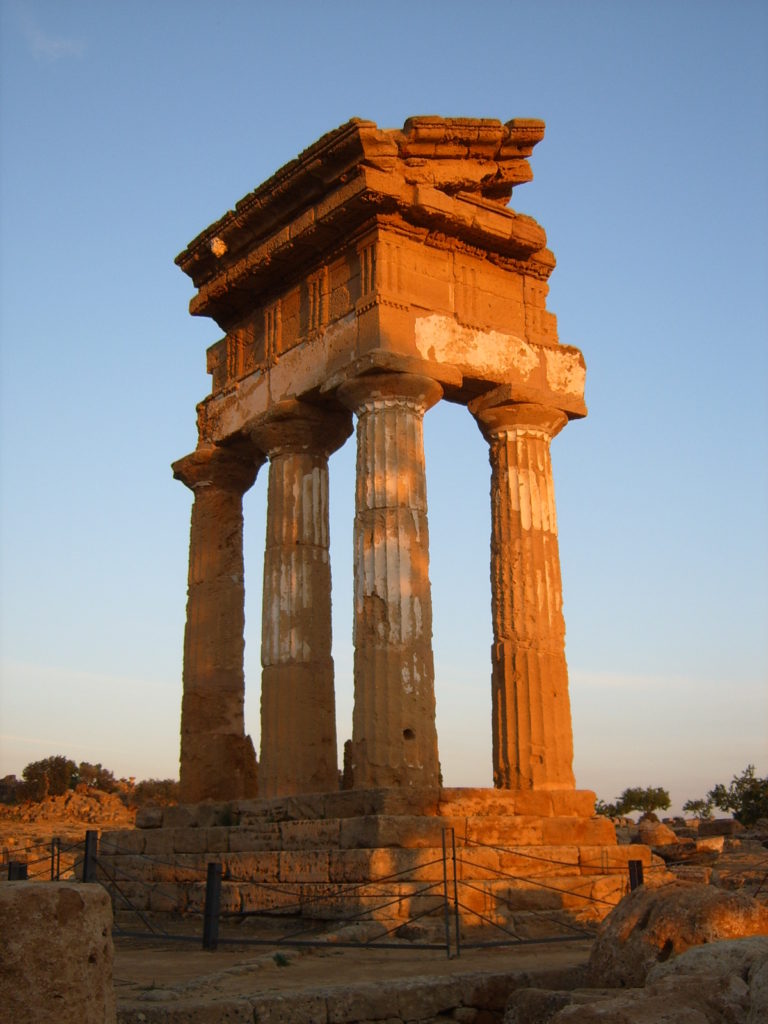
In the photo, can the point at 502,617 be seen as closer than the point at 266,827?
No

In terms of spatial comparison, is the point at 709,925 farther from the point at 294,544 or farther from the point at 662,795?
the point at 662,795

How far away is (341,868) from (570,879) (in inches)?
105

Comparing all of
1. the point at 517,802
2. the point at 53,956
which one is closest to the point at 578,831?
the point at 517,802

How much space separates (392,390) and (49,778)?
26.7 metres

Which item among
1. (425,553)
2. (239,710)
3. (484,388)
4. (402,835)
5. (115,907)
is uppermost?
(484,388)

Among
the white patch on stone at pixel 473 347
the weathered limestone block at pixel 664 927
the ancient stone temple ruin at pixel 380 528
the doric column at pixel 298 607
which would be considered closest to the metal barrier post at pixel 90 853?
the ancient stone temple ruin at pixel 380 528

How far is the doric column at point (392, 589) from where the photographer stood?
1411 centimetres

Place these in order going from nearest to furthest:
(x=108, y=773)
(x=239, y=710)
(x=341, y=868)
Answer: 1. (x=341, y=868)
2. (x=239, y=710)
3. (x=108, y=773)

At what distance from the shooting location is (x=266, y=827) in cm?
1450

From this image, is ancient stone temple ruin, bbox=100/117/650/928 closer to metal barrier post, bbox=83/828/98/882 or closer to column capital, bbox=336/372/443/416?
column capital, bbox=336/372/443/416

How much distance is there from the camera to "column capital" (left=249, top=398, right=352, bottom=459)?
55.3ft

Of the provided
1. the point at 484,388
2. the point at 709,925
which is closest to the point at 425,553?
the point at 484,388

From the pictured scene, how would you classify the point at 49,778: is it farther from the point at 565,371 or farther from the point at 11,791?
the point at 565,371

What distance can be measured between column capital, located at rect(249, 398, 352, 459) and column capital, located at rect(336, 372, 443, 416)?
4.75 feet
